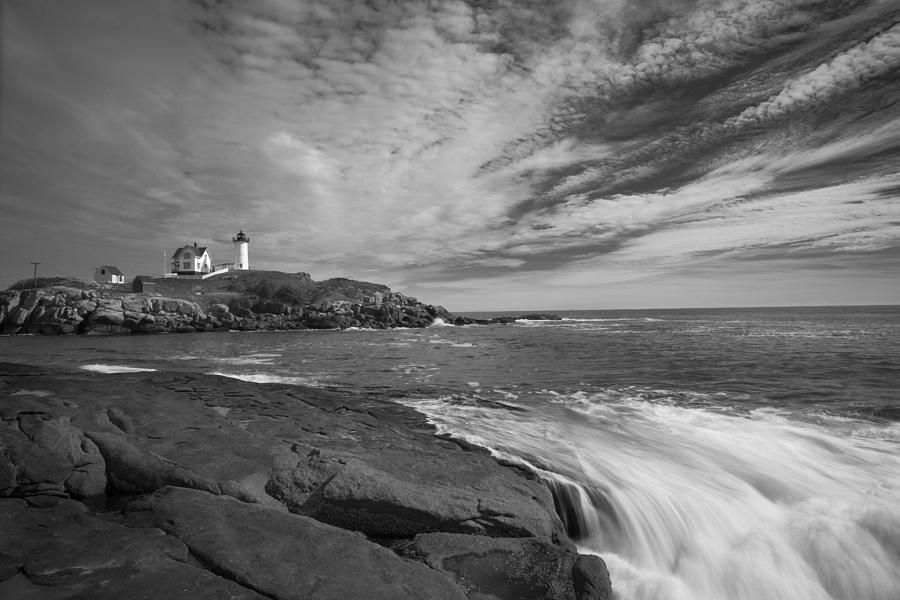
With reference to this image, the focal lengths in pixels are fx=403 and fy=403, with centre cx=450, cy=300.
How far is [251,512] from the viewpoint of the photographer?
487 cm

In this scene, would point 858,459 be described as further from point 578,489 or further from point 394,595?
point 394,595

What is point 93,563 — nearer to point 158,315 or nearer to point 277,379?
point 277,379

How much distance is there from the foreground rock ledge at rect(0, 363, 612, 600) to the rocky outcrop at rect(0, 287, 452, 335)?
59.9m

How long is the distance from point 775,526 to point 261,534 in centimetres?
800

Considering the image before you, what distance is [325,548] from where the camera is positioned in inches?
170

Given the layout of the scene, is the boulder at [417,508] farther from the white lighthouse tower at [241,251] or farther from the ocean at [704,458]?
the white lighthouse tower at [241,251]

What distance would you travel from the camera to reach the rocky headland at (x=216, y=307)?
185 ft

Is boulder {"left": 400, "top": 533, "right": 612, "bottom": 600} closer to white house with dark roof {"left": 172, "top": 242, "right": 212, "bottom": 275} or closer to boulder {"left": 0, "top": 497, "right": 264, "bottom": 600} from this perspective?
boulder {"left": 0, "top": 497, "right": 264, "bottom": 600}

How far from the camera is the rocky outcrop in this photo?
55.8 metres

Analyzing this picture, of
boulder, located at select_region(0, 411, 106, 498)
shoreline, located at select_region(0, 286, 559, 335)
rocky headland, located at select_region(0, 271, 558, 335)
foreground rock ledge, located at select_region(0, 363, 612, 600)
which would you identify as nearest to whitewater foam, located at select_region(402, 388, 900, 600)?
foreground rock ledge, located at select_region(0, 363, 612, 600)

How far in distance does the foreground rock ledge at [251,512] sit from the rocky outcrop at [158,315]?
2360 inches

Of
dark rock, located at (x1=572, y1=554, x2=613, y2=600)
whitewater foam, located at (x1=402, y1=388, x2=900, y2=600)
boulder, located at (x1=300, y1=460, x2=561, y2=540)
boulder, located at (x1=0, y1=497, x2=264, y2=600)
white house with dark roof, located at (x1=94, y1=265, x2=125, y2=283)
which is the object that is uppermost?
white house with dark roof, located at (x1=94, y1=265, x2=125, y2=283)

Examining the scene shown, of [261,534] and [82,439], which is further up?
[82,439]

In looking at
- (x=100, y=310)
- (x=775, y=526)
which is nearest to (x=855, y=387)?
(x=775, y=526)
